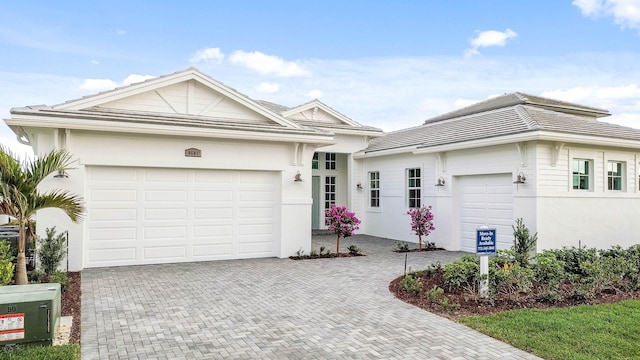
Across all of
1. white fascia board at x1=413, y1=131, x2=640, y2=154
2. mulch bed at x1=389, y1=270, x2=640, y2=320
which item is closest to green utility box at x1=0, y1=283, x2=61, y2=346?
mulch bed at x1=389, y1=270, x2=640, y2=320

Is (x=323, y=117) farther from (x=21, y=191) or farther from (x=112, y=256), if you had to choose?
(x=21, y=191)

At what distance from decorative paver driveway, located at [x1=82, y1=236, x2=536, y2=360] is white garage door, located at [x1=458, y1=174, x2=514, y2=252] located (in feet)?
13.0

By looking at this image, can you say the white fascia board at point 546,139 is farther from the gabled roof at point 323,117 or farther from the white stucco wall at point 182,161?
the gabled roof at point 323,117

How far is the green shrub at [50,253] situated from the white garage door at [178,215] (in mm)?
774

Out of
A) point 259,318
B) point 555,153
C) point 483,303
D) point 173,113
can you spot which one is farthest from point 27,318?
point 555,153

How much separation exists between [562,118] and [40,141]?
13260 millimetres

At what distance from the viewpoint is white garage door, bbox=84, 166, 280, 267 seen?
10.1 m

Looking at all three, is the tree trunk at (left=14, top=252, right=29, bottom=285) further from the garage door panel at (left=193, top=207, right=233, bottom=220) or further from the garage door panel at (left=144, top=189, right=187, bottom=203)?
the garage door panel at (left=193, top=207, right=233, bottom=220)

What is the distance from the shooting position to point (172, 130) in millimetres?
10250

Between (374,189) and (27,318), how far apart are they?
13.9 m

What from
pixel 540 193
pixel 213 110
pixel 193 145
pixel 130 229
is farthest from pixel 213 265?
pixel 540 193

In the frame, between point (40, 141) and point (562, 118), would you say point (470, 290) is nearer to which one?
point (562, 118)

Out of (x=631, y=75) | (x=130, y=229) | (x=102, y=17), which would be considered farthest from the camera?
(x=631, y=75)

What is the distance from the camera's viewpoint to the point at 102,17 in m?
12.1
